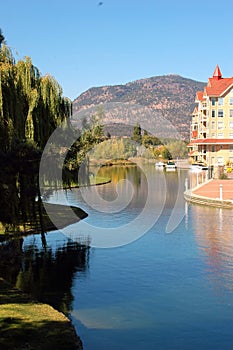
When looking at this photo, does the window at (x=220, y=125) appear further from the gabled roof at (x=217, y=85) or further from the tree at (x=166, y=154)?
the tree at (x=166, y=154)

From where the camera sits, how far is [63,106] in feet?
76.3

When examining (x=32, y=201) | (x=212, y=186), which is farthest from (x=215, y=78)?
(x=32, y=201)

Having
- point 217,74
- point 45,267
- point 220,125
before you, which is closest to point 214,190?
point 45,267

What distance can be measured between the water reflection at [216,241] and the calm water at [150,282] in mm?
36

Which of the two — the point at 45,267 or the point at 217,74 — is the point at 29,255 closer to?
the point at 45,267

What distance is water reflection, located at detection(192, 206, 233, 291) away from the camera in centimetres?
1697

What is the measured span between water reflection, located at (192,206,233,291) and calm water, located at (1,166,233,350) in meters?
0.04

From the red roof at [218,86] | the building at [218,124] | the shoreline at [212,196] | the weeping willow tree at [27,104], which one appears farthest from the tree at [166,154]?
the weeping willow tree at [27,104]

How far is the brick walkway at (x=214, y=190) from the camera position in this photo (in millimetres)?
37594

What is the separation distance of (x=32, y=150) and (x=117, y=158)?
78.7m

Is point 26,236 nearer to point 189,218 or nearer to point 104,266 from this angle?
point 104,266

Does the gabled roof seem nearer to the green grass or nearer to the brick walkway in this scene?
the brick walkway

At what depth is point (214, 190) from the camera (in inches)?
1633

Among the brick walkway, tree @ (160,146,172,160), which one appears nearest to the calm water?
the brick walkway
